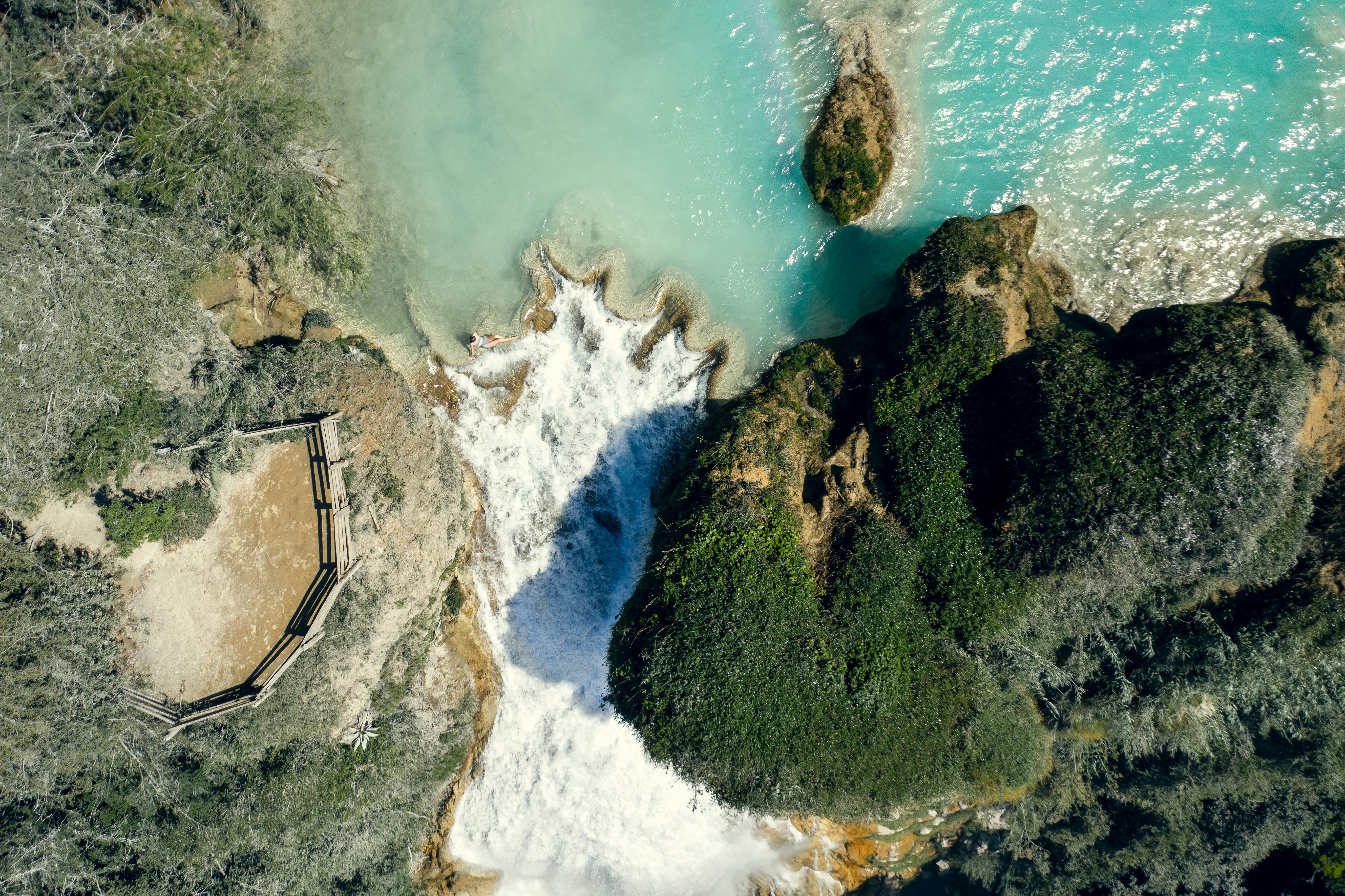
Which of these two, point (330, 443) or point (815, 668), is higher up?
point (330, 443)

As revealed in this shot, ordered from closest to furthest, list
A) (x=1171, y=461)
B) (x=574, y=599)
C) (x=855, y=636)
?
(x=1171, y=461) < (x=855, y=636) < (x=574, y=599)

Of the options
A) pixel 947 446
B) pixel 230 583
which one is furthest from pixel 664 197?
pixel 230 583

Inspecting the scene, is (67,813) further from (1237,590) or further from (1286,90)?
(1286,90)

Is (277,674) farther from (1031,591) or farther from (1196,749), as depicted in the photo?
(1196,749)

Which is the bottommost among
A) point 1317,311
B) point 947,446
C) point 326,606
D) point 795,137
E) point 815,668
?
point 815,668

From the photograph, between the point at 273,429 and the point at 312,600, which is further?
the point at 312,600

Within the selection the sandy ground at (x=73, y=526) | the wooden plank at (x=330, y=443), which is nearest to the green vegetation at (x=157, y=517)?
the sandy ground at (x=73, y=526)

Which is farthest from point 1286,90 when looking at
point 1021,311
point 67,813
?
point 67,813

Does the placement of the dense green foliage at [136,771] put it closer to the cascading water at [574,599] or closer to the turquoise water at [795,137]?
the cascading water at [574,599]
